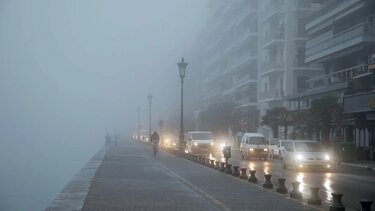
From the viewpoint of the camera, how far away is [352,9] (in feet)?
164

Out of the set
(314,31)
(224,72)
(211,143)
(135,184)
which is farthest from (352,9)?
(224,72)

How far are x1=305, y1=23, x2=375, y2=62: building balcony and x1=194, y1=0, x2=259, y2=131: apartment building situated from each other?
21196 millimetres

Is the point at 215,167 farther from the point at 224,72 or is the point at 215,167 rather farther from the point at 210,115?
the point at 224,72

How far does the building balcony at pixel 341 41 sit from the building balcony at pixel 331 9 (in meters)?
1.92

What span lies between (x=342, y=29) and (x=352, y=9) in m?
4.05

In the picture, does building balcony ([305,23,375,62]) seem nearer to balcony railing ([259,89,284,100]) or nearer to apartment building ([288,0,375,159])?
apartment building ([288,0,375,159])

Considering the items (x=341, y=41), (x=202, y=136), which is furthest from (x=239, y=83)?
(x=202, y=136)

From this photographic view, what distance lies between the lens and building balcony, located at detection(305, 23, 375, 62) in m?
46.4

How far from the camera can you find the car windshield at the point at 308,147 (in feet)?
98.3

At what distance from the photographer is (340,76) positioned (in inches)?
2090

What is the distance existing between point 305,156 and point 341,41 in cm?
2445

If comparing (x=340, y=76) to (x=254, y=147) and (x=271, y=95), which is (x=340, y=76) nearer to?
(x=254, y=147)

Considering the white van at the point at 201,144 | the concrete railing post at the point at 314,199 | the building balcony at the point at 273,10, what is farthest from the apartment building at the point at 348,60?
the concrete railing post at the point at 314,199

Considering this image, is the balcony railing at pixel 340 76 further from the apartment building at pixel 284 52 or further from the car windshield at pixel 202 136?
the car windshield at pixel 202 136
